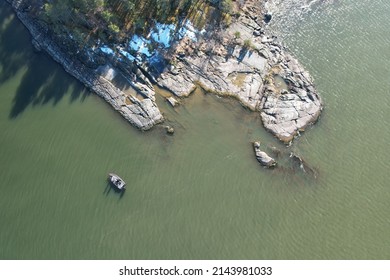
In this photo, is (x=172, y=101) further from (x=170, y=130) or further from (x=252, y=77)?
(x=252, y=77)

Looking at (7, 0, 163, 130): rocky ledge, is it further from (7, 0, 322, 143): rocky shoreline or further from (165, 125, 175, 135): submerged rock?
(165, 125, 175, 135): submerged rock

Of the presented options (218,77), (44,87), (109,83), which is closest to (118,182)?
(109,83)

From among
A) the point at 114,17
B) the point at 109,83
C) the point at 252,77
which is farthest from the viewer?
the point at 252,77

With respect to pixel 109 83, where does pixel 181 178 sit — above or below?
below

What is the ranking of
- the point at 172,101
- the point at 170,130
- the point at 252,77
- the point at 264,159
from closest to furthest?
1. the point at 264,159
2. the point at 170,130
3. the point at 172,101
4. the point at 252,77

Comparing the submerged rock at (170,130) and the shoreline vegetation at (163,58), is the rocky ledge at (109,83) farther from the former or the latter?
the submerged rock at (170,130)

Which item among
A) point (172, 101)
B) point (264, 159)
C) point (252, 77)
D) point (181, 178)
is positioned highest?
point (252, 77)
